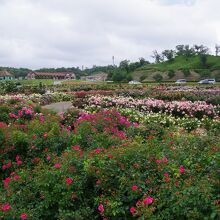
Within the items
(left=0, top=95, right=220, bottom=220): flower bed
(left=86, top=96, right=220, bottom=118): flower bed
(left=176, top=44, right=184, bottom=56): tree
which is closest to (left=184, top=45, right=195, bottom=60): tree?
(left=176, top=44, right=184, bottom=56): tree

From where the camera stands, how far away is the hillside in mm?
75125

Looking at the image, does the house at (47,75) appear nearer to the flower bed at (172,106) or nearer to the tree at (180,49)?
the tree at (180,49)

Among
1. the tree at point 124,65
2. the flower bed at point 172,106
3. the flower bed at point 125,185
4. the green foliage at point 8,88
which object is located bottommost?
the flower bed at point 172,106

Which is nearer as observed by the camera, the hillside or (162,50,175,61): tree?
the hillside

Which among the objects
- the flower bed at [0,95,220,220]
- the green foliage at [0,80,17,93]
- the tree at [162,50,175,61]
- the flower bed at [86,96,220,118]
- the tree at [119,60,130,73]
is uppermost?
the tree at [162,50,175,61]

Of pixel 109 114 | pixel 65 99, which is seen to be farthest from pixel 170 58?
pixel 109 114

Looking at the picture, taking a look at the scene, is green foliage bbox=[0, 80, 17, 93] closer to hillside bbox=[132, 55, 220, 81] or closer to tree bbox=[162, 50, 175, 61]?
hillside bbox=[132, 55, 220, 81]

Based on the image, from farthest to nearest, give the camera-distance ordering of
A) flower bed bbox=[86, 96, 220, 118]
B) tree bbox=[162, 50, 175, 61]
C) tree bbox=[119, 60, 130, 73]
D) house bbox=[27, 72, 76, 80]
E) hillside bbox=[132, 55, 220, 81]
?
house bbox=[27, 72, 76, 80] → tree bbox=[162, 50, 175, 61] → tree bbox=[119, 60, 130, 73] → hillside bbox=[132, 55, 220, 81] → flower bed bbox=[86, 96, 220, 118]

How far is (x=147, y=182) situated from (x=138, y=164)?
28 centimetres

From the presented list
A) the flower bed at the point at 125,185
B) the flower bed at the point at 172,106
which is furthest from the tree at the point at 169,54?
the flower bed at the point at 125,185

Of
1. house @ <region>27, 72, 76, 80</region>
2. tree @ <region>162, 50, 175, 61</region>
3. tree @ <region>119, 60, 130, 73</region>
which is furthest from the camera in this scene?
house @ <region>27, 72, 76, 80</region>

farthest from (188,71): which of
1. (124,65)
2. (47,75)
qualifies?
(47,75)

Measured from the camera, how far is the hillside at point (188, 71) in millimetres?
75125

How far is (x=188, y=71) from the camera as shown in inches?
3019
